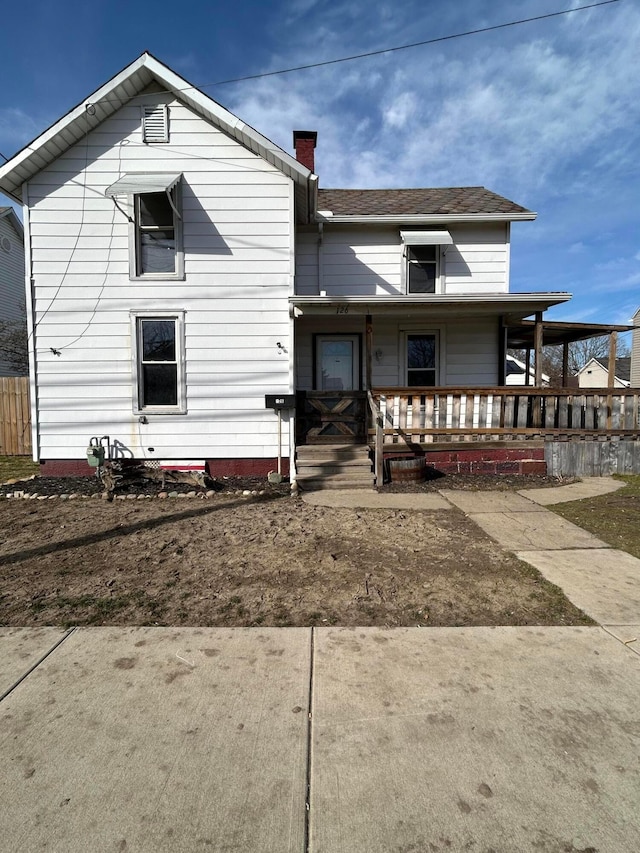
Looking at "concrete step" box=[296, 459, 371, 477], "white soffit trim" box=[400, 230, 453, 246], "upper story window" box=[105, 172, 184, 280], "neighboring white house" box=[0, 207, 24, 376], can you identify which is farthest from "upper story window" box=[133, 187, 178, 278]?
"neighboring white house" box=[0, 207, 24, 376]

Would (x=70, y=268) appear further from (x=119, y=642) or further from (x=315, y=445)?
(x=119, y=642)

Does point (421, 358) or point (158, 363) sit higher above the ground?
point (421, 358)

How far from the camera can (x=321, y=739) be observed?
205 cm

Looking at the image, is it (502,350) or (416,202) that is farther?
(416,202)

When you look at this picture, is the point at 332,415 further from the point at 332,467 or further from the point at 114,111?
the point at 114,111

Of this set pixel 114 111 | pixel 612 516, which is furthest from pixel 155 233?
pixel 612 516

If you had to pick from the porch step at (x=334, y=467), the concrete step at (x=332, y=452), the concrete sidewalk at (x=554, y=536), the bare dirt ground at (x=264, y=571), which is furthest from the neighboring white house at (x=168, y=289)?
the bare dirt ground at (x=264, y=571)

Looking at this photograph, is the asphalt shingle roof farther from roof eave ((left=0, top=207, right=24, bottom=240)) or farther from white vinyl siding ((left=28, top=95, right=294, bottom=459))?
roof eave ((left=0, top=207, right=24, bottom=240))

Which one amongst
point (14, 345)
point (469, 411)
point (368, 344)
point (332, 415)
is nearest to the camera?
point (469, 411)

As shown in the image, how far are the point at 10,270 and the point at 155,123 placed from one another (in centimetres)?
1685

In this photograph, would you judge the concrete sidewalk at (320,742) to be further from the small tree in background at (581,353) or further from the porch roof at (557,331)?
the small tree in background at (581,353)

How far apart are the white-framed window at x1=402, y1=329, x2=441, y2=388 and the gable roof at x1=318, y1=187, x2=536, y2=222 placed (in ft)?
8.66

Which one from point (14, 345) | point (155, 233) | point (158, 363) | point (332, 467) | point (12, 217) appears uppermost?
point (12, 217)

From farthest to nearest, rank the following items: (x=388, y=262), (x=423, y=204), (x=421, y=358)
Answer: (x=423, y=204)
(x=421, y=358)
(x=388, y=262)
